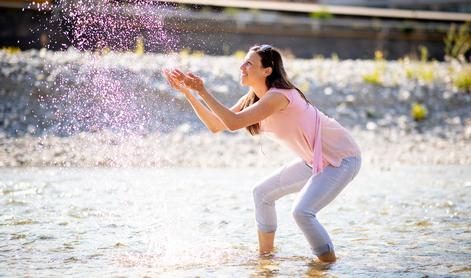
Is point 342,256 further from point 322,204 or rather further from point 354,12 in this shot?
point 354,12

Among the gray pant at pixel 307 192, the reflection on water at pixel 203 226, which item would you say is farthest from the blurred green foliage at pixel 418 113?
the gray pant at pixel 307 192

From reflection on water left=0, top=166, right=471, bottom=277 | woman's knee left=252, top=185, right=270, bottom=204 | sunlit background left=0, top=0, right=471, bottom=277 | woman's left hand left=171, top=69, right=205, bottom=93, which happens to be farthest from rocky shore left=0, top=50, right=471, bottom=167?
woman's left hand left=171, top=69, right=205, bottom=93

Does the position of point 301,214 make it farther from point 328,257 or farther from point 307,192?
point 328,257

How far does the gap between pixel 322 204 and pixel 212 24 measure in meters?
17.1

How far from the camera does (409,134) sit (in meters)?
13.3

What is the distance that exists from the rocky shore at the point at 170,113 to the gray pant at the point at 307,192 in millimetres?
5401

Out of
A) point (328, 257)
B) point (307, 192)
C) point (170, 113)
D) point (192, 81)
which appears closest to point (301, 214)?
point (307, 192)

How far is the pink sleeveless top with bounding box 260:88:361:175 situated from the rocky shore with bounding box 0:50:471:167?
5.71 m

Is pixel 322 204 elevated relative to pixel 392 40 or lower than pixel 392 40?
lower

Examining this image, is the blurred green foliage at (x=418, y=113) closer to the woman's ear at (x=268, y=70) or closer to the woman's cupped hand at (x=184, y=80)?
the woman's ear at (x=268, y=70)

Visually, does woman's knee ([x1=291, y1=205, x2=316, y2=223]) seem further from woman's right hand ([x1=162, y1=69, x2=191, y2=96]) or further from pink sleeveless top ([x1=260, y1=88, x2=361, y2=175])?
woman's right hand ([x1=162, y1=69, x2=191, y2=96])

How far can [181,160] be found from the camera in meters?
10.9

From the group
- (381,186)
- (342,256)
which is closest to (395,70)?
(381,186)

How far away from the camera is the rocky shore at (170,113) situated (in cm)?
1116
